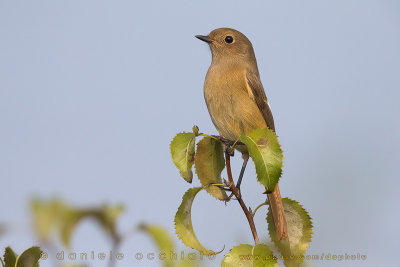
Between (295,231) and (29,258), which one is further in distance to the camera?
(295,231)

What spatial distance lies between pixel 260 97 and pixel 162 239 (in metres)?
2.83

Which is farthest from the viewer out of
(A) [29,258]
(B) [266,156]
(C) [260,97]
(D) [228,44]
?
(D) [228,44]

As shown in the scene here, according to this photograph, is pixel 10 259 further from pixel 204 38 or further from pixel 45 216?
pixel 204 38

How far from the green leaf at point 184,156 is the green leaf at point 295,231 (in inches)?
28.3

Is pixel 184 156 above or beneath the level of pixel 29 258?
above

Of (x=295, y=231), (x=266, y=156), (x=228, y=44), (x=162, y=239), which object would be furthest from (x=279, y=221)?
(x=228, y=44)

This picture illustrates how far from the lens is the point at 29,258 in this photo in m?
2.15

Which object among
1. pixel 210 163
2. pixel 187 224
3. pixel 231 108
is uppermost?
pixel 231 108

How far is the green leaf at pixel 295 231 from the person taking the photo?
3.22 metres

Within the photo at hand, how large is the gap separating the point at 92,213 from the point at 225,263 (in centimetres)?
80

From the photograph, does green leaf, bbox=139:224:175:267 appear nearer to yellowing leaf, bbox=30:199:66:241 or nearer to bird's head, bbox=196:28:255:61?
yellowing leaf, bbox=30:199:66:241

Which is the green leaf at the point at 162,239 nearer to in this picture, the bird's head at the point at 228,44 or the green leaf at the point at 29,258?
the green leaf at the point at 29,258

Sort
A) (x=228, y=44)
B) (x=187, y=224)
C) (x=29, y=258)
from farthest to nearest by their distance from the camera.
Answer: (x=228, y=44) → (x=187, y=224) → (x=29, y=258)

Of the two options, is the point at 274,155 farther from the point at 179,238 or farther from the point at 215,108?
the point at 215,108
